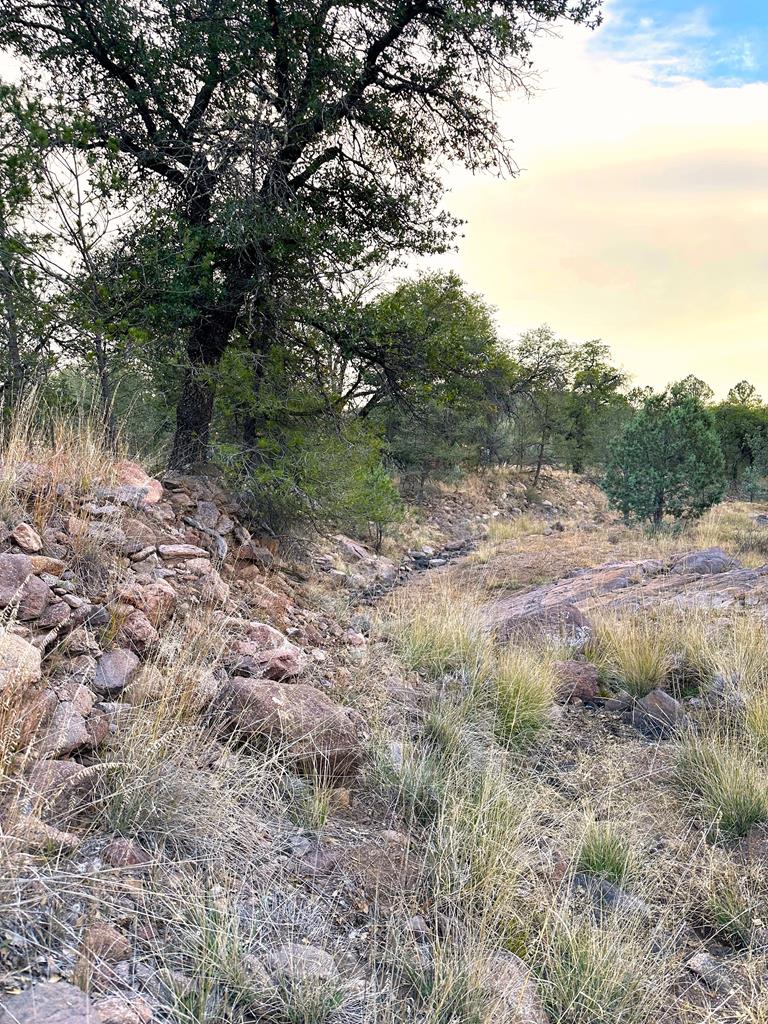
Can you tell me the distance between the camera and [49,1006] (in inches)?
62.1

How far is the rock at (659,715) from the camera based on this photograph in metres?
4.44

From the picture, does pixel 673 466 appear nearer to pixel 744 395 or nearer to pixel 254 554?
pixel 254 554

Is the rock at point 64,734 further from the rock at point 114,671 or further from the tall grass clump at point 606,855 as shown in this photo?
the tall grass clump at point 606,855

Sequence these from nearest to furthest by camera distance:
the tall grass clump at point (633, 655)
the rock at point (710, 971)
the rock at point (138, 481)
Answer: the rock at point (710, 971) → the tall grass clump at point (633, 655) → the rock at point (138, 481)

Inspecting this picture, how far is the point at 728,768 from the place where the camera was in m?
3.43

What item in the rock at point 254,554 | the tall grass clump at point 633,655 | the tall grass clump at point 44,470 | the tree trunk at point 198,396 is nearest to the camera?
the tall grass clump at point 44,470

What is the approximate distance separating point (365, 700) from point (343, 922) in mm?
2057

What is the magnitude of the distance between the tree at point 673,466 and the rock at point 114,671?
45.2 ft

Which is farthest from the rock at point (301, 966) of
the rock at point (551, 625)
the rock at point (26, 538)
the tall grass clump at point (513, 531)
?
the tall grass clump at point (513, 531)

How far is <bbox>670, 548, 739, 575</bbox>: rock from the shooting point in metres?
8.27

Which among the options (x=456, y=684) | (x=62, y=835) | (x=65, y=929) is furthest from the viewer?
(x=456, y=684)

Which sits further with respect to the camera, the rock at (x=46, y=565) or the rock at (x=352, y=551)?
the rock at (x=352, y=551)

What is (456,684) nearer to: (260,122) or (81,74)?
(260,122)

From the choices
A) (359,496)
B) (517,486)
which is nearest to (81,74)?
(359,496)
